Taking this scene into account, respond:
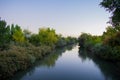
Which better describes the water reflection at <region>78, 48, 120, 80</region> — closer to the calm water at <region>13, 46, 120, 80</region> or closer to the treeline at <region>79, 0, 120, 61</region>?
the calm water at <region>13, 46, 120, 80</region>

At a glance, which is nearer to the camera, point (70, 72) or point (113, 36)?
point (70, 72)

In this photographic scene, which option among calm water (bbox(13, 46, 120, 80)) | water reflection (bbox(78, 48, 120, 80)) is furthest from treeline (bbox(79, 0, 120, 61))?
calm water (bbox(13, 46, 120, 80))

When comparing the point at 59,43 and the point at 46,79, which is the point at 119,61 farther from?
the point at 59,43

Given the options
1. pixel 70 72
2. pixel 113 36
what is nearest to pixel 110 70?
pixel 113 36

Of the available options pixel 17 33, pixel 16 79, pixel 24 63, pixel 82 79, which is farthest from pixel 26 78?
pixel 17 33

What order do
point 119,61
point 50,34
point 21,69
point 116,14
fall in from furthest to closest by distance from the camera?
1. point 50,34
2. point 119,61
3. point 21,69
4. point 116,14

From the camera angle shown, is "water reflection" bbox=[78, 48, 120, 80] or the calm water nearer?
the calm water

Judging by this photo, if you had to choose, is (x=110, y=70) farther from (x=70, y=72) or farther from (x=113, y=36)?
(x=70, y=72)

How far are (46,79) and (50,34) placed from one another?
36.0 metres

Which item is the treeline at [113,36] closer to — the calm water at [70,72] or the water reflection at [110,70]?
the water reflection at [110,70]

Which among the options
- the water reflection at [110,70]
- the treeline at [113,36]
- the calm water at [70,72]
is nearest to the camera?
the treeline at [113,36]

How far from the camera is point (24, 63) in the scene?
20672 mm

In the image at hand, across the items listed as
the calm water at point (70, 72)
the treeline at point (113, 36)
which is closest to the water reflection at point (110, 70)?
the calm water at point (70, 72)

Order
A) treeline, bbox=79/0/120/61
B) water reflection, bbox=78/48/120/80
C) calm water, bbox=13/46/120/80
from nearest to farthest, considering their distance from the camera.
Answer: treeline, bbox=79/0/120/61 → calm water, bbox=13/46/120/80 → water reflection, bbox=78/48/120/80
